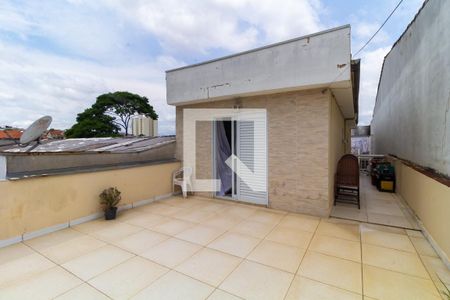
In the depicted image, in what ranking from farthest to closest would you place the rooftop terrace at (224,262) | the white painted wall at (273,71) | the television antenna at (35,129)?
the television antenna at (35,129), the white painted wall at (273,71), the rooftop terrace at (224,262)

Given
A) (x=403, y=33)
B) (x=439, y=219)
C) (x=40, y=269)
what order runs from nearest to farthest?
(x=40, y=269) < (x=439, y=219) < (x=403, y=33)

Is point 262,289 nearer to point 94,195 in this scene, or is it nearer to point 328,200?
point 328,200

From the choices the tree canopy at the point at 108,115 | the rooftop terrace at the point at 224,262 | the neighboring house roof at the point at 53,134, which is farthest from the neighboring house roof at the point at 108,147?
the tree canopy at the point at 108,115

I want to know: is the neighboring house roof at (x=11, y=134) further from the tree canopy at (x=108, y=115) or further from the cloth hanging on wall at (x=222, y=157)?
the tree canopy at (x=108, y=115)

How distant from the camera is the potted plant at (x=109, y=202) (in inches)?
166

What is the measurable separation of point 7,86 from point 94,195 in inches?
372

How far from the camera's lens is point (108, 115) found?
22.9m

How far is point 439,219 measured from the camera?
9.24 feet

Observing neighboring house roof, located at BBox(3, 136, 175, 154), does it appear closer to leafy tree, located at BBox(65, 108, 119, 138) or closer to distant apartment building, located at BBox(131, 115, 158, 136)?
distant apartment building, located at BBox(131, 115, 158, 136)

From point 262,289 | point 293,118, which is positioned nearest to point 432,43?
point 293,118

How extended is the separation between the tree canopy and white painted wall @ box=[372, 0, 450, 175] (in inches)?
960
